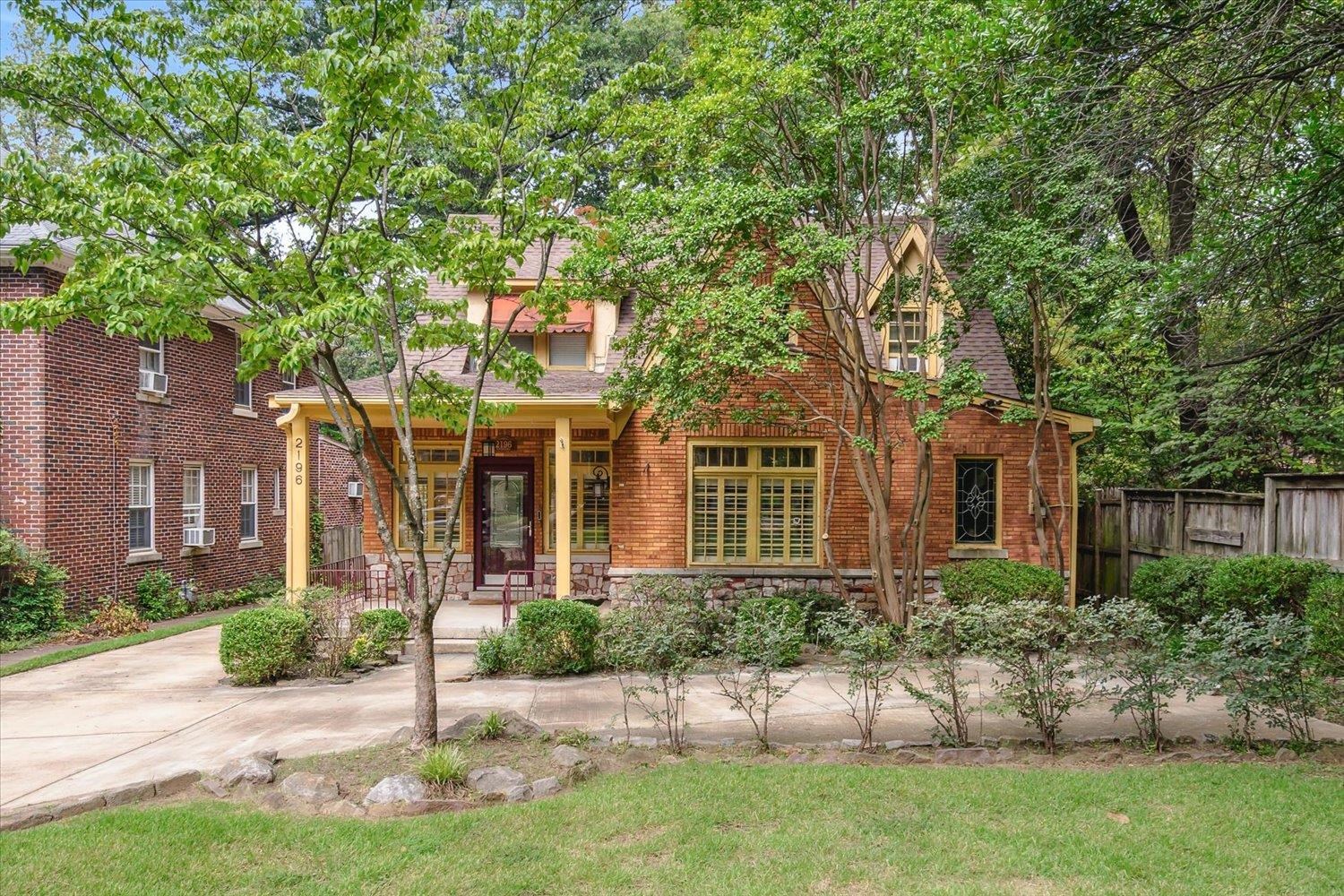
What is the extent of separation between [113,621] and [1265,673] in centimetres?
1430

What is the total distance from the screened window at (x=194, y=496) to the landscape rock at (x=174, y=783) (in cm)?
1134

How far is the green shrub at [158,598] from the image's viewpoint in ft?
46.0

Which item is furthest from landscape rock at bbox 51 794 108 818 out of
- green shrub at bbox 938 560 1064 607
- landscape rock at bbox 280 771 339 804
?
green shrub at bbox 938 560 1064 607

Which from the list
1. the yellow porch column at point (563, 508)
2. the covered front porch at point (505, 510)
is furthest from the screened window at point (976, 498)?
the yellow porch column at point (563, 508)

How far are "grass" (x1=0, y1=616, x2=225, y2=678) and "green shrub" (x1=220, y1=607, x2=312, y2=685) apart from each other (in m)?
2.26

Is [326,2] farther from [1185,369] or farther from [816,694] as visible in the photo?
[1185,369]

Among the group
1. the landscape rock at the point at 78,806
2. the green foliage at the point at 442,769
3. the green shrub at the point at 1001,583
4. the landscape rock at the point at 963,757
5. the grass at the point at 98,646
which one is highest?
the green shrub at the point at 1001,583

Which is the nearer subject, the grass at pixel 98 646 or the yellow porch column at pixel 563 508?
the grass at pixel 98 646

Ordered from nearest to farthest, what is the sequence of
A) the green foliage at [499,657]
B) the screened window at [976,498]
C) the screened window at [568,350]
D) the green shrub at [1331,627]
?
the green shrub at [1331,627], the green foliage at [499,657], the screened window at [976,498], the screened window at [568,350]

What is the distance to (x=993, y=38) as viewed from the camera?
6.52 m

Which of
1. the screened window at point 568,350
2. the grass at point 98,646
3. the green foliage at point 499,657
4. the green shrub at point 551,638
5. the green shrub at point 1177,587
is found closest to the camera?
the green shrub at point 551,638

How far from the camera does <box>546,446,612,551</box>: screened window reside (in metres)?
13.4

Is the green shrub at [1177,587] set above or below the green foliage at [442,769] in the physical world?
above

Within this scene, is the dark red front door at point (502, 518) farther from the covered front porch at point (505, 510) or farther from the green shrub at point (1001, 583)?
the green shrub at point (1001, 583)
